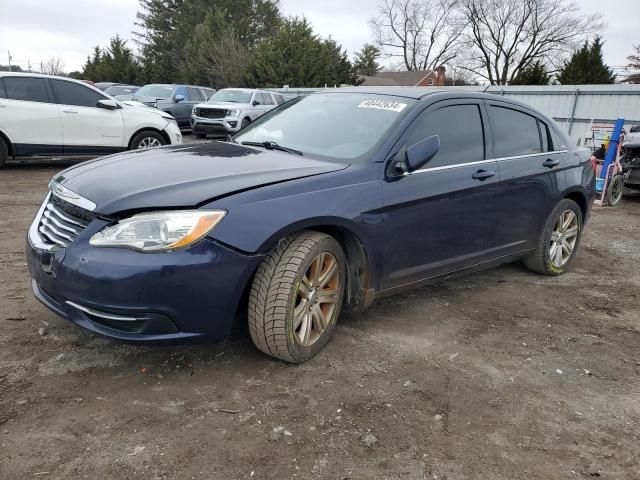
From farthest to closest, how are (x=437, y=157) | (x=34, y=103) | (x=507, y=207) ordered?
(x=34, y=103) < (x=507, y=207) < (x=437, y=157)

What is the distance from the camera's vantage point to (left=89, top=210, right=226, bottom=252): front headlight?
2629 mm

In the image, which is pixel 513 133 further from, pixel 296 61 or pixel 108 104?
pixel 296 61

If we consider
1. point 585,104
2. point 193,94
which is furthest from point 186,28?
point 585,104

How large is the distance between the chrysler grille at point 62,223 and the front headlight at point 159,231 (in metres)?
0.20

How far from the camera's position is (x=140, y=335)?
2701mm

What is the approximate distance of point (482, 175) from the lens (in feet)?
13.2

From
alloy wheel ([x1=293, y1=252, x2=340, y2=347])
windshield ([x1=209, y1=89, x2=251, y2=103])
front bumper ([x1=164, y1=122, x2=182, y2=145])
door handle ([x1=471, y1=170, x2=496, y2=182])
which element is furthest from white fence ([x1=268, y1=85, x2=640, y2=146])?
alloy wheel ([x1=293, y1=252, x2=340, y2=347])

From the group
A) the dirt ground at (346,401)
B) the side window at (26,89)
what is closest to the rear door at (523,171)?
the dirt ground at (346,401)

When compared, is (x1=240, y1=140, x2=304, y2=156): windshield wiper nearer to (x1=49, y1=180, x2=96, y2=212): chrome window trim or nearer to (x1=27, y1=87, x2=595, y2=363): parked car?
(x1=27, y1=87, x2=595, y2=363): parked car

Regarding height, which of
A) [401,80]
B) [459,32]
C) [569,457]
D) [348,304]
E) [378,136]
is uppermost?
[459,32]

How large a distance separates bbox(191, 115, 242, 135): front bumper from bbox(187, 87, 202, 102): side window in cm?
259

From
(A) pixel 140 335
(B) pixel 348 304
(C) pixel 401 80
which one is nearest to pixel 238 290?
(A) pixel 140 335

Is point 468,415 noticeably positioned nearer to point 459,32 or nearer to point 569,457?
point 569,457

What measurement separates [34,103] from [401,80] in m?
50.2
